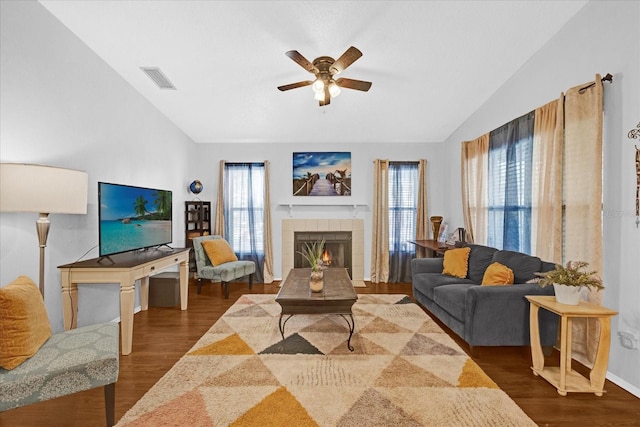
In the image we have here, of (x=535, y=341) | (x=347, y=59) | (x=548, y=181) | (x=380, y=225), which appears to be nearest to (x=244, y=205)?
(x=380, y=225)

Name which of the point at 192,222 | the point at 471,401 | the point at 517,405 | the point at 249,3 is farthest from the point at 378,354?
the point at 192,222

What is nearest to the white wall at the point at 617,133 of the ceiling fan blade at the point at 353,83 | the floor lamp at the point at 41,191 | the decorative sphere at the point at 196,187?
the ceiling fan blade at the point at 353,83

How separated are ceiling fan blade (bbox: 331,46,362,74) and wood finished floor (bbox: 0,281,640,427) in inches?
117

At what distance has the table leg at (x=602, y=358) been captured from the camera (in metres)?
2.17

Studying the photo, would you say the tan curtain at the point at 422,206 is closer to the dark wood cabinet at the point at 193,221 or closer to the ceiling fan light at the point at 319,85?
the ceiling fan light at the point at 319,85

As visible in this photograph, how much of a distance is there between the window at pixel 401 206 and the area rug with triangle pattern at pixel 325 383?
255cm

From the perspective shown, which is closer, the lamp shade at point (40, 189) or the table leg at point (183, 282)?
the lamp shade at point (40, 189)

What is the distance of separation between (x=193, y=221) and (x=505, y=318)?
16.3ft

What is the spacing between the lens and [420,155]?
234 inches

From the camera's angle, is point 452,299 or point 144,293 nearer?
point 452,299

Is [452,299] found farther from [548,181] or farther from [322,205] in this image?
[322,205]

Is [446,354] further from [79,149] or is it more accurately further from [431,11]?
[79,149]

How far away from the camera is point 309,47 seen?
318cm

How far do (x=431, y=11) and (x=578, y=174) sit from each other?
80.2 inches
